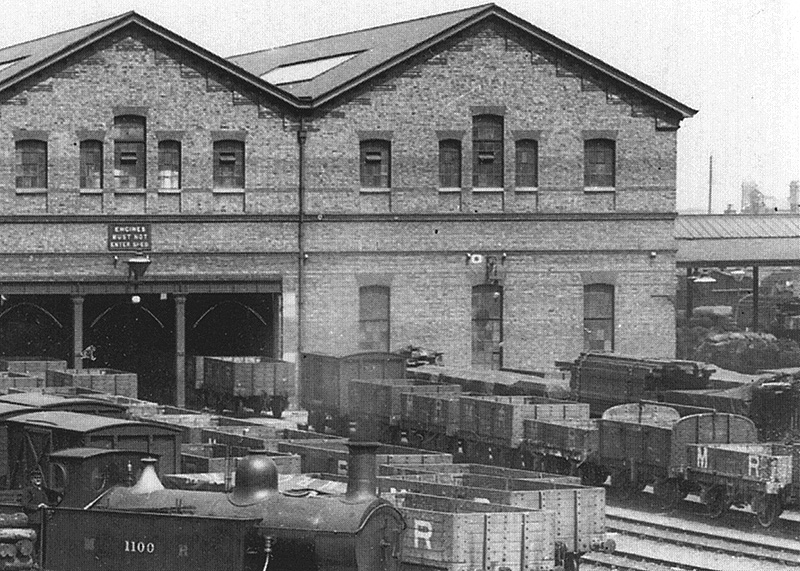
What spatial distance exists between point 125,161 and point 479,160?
904cm

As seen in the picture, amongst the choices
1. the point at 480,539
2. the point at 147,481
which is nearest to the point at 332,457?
the point at 480,539

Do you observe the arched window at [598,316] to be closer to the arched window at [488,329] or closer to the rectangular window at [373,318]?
the arched window at [488,329]

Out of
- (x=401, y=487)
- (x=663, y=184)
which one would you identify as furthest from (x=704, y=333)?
(x=401, y=487)

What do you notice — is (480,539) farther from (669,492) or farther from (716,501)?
(669,492)

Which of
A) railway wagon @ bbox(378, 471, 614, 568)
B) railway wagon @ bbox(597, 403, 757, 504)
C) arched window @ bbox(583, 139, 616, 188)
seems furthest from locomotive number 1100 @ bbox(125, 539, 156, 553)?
arched window @ bbox(583, 139, 616, 188)

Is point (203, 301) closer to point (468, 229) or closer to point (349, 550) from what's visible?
point (468, 229)

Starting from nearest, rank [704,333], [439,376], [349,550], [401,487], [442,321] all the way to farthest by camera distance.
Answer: [349,550] < [401,487] < [439,376] < [442,321] < [704,333]

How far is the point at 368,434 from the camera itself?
103 feet

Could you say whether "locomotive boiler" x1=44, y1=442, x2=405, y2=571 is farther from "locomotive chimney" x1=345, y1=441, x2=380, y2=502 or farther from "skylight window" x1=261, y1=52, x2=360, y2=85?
"skylight window" x1=261, y1=52, x2=360, y2=85

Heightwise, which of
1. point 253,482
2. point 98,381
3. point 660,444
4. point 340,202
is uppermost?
point 340,202

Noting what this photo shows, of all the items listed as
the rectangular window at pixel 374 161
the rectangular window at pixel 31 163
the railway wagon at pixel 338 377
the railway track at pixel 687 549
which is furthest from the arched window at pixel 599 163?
the railway track at pixel 687 549

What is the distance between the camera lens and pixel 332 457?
2067 cm

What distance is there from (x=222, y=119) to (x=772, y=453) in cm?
1868

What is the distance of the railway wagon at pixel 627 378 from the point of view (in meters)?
30.6
